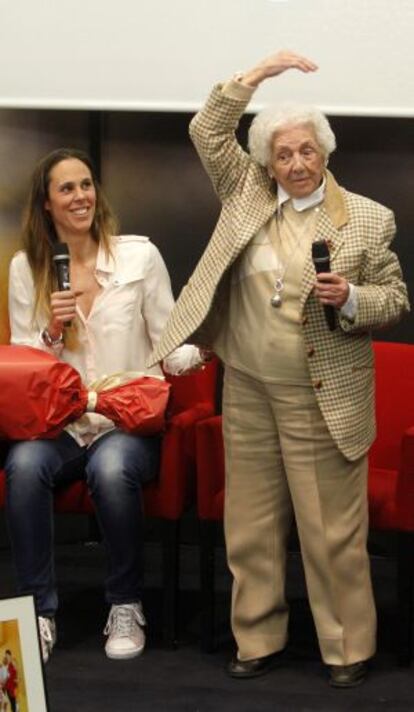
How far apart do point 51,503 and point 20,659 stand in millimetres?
876

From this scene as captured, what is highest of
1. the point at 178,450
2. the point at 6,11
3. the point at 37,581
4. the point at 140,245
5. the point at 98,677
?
the point at 6,11

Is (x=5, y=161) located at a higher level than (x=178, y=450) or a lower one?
higher

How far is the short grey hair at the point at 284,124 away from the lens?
326 centimetres

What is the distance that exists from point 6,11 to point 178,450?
1.47 meters

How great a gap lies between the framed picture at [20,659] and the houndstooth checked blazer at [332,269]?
0.85 meters

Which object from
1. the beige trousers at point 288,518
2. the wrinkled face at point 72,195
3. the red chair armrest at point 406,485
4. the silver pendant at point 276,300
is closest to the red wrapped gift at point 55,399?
the beige trousers at point 288,518

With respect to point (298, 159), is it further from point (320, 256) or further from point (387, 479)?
point (387, 479)

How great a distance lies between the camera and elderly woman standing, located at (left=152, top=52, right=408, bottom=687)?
3262 mm

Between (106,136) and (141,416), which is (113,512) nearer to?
(141,416)

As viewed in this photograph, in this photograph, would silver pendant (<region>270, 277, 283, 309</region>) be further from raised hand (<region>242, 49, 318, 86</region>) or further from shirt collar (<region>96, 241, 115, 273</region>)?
shirt collar (<region>96, 241, 115, 273</region>)

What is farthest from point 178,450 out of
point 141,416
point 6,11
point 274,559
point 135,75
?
point 6,11

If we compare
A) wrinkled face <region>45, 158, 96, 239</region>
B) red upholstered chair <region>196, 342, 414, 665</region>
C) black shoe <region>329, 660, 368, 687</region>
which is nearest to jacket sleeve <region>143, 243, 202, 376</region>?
wrinkled face <region>45, 158, 96, 239</region>

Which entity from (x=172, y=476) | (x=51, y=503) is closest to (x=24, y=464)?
(x=51, y=503)

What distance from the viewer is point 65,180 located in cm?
383
